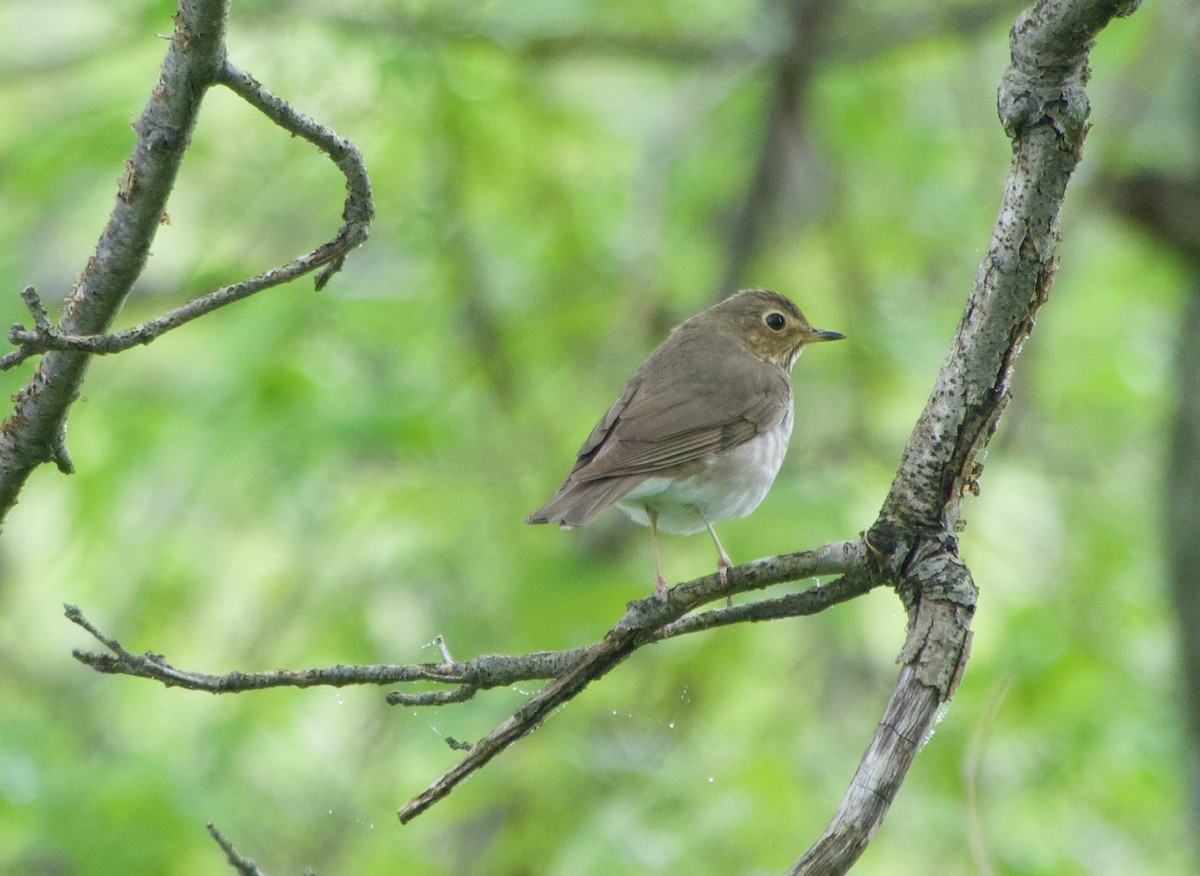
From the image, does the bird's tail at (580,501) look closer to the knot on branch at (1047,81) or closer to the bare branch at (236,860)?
the bare branch at (236,860)

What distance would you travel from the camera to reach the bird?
482 cm

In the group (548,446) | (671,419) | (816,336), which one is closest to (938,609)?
(671,419)

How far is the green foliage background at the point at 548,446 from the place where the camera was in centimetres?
632

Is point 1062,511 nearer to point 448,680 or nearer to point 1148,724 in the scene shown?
point 1148,724

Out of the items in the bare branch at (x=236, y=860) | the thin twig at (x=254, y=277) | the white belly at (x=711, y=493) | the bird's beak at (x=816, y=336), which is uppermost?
the bird's beak at (x=816, y=336)

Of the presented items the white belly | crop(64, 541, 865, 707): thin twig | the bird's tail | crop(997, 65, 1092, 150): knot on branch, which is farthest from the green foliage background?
crop(997, 65, 1092, 150): knot on branch

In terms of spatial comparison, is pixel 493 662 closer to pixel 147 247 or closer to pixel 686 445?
pixel 147 247

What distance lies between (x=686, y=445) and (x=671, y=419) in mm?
195

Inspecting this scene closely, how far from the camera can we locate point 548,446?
7.32 metres

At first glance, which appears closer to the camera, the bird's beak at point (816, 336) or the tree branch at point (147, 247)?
the tree branch at point (147, 247)

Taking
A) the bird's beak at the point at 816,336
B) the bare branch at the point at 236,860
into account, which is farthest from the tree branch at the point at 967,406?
the bird's beak at the point at 816,336

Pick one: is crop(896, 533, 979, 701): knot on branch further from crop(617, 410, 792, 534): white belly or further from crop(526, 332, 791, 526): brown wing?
crop(617, 410, 792, 534): white belly

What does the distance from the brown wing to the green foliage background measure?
0.65 meters

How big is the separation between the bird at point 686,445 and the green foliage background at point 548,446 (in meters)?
0.65
